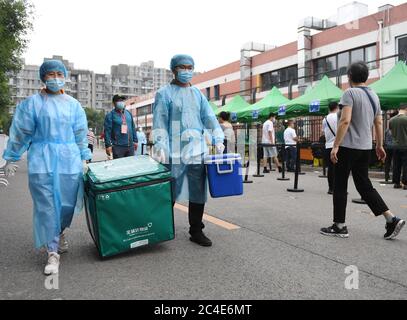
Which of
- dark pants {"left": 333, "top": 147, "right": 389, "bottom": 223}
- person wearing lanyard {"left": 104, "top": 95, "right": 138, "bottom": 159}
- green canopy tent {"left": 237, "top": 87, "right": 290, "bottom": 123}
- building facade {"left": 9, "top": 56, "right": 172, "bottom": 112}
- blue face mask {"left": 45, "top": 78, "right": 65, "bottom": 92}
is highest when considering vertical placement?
building facade {"left": 9, "top": 56, "right": 172, "bottom": 112}

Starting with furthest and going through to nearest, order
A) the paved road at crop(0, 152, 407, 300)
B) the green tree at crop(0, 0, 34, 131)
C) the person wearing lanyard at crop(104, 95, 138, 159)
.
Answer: the green tree at crop(0, 0, 34, 131)
the person wearing lanyard at crop(104, 95, 138, 159)
the paved road at crop(0, 152, 407, 300)

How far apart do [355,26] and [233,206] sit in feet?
70.7

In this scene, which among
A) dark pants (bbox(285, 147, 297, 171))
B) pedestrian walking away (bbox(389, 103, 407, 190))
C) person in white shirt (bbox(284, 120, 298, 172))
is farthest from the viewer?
dark pants (bbox(285, 147, 297, 171))

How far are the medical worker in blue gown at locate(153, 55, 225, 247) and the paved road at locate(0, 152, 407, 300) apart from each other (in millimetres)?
485

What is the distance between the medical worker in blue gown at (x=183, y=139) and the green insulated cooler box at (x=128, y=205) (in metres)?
0.33

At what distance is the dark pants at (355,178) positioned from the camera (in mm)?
4320

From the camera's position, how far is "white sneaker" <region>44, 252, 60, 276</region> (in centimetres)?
319

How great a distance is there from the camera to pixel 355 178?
440 cm

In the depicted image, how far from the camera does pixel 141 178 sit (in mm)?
3561

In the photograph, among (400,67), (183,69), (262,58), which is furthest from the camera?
(262,58)

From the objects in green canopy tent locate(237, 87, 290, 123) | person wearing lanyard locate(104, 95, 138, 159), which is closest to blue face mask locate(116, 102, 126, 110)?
person wearing lanyard locate(104, 95, 138, 159)

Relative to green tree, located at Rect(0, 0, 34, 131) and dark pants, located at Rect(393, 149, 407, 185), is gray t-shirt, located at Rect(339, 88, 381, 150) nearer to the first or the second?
dark pants, located at Rect(393, 149, 407, 185)
